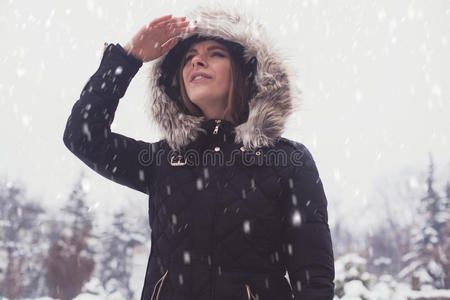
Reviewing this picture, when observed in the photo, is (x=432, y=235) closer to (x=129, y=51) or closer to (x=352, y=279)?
(x=352, y=279)

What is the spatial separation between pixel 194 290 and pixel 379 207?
152 feet

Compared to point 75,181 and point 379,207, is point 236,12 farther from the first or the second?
point 379,207

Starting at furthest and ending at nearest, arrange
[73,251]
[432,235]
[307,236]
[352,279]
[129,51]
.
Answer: [73,251]
[432,235]
[352,279]
[129,51]
[307,236]

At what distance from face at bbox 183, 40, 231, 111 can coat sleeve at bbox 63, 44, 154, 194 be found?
337 mm

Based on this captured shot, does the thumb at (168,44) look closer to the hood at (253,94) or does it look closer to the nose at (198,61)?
the nose at (198,61)

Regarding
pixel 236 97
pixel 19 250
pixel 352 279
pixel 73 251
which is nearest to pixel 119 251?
pixel 73 251

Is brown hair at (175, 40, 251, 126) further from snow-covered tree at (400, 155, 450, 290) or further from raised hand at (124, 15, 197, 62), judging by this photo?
snow-covered tree at (400, 155, 450, 290)

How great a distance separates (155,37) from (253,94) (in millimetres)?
662

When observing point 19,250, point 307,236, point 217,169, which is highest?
point 217,169

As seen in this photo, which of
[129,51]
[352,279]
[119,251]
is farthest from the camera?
[119,251]

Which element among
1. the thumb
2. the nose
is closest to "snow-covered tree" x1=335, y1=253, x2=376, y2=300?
the nose

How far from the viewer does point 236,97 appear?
2.35 m

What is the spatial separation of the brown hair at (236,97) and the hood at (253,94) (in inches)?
2.5

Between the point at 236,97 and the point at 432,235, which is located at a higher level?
the point at 236,97
